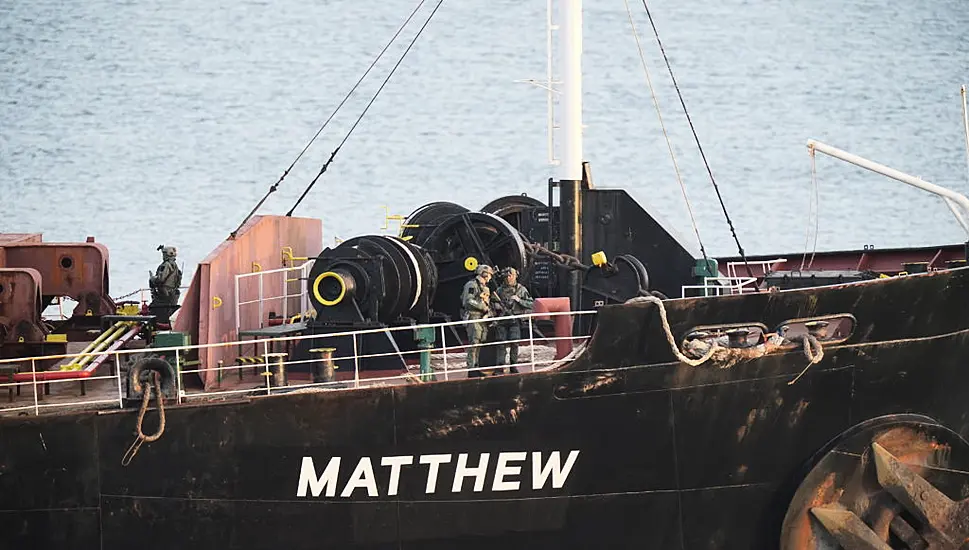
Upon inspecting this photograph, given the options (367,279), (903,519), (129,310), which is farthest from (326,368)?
(129,310)

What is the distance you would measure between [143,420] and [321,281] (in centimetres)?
255

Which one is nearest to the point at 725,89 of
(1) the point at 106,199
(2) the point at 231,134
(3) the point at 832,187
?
(3) the point at 832,187

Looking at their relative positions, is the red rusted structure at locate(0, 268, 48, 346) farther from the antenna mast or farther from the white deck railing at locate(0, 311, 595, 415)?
the antenna mast

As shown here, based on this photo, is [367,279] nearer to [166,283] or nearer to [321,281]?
[321,281]

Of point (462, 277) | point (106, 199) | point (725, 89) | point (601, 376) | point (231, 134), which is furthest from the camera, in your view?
point (725, 89)

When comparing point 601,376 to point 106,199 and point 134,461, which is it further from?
point 106,199

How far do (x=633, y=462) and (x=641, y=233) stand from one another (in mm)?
4915

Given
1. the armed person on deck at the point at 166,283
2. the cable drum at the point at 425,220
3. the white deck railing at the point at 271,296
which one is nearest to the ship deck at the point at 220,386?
the white deck railing at the point at 271,296

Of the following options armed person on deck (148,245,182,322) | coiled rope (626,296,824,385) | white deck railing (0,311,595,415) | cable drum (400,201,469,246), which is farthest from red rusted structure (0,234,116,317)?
coiled rope (626,296,824,385)

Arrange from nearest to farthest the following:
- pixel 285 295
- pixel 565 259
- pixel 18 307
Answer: pixel 18 307 → pixel 565 259 → pixel 285 295

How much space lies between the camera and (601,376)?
35.8ft

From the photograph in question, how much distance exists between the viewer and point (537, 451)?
11.0 metres

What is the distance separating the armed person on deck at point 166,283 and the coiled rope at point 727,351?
6628 mm

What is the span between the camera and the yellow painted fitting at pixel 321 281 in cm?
1273
